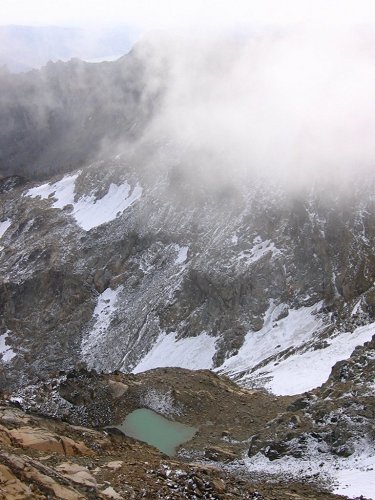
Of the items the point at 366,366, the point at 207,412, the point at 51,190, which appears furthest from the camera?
the point at 51,190

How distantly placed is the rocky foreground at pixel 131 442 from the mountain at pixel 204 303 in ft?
0.68

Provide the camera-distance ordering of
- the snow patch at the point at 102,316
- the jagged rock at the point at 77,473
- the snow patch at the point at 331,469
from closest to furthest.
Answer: the jagged rock at the point at 77,473, the snow patch at the point at 331,469, the snow patch at the point at 102,316

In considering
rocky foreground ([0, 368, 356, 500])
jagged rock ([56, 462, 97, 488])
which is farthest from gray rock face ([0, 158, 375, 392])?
jagged rock ([56, 462, 97, 488])

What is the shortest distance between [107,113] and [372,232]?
11590cm

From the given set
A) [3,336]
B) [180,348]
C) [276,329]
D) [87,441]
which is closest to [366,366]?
[87,441]

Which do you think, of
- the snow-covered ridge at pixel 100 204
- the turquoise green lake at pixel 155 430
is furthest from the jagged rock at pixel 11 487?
the snow-covered ridge at pixel 100 204

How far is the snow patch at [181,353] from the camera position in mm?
60406

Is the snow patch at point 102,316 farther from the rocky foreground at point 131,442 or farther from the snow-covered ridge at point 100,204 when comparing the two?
the rocky foreground at point 131,442

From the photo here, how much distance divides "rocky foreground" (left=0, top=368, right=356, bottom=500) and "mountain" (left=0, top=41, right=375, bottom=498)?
0.68 feet

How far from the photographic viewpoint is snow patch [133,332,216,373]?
60.4m

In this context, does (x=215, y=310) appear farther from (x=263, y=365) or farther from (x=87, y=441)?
(x=87, y=441)

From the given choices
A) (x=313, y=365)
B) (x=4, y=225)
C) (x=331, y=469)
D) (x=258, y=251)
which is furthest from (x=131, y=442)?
(x=4, y=225)

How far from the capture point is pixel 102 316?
2899 inches

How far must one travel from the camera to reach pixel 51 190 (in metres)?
113
